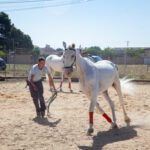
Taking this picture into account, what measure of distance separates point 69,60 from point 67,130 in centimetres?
159

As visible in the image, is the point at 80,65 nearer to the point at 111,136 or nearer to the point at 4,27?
the point at 111,136

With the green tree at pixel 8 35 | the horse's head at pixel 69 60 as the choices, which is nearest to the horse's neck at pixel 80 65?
the horse's head at pixel 69 60

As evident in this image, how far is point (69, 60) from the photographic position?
4.24m

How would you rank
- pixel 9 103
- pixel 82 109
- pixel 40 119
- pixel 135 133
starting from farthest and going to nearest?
pixel 9 103 → pixel 82 109 → pixel 40 119 → pixel 135 133

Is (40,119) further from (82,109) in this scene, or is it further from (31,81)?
(82,109)

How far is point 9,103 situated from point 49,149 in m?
4.16

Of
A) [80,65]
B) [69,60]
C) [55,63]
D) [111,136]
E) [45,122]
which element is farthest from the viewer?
[55,63]

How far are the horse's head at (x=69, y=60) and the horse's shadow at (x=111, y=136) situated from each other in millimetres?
1431

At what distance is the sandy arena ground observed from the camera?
147 inches

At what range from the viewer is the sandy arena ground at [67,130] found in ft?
12.2

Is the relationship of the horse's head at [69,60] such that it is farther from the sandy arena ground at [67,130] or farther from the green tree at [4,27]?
the green tree at [4,27]

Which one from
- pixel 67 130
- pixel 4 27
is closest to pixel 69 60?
pixel 67 130

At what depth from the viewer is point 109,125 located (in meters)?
5.11

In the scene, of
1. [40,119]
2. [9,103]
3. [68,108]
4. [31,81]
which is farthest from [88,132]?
[9,103]
